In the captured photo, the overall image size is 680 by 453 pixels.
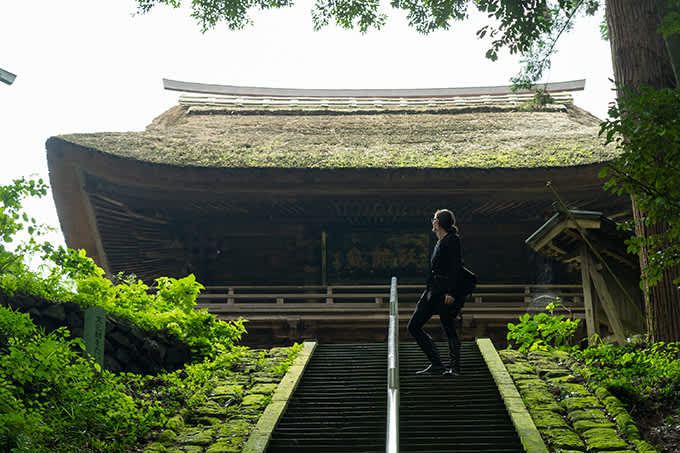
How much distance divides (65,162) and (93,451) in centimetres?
927

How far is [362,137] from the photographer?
16.0 m

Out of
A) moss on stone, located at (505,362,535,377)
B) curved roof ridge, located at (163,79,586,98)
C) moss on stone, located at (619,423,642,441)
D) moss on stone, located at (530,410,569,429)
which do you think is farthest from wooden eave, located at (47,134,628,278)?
curved roof ridge, located at (163,79,586,98)

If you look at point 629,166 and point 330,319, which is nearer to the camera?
point 629,166

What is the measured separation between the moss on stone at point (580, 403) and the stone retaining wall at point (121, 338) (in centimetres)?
440

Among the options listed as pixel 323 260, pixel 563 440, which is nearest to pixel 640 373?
pixel 563 440

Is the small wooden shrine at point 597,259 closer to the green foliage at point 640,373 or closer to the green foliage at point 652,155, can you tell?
the green foliage at point 640,373

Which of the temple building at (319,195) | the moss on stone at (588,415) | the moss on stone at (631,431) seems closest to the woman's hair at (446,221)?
the moss on stone at (588,415)

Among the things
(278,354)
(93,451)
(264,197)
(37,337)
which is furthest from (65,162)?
(93,451)

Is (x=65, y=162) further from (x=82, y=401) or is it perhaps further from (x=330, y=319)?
(x=82, y=401)

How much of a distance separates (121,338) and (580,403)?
186 inches

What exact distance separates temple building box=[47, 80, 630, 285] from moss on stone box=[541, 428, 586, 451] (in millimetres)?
7217

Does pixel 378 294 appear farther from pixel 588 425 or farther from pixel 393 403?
pixel 393 403

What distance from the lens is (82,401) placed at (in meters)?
5.23

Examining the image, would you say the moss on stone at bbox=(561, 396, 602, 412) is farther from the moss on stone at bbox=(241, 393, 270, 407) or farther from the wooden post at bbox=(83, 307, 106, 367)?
the wooden post at bbox=(83, 307, 106, 367)
